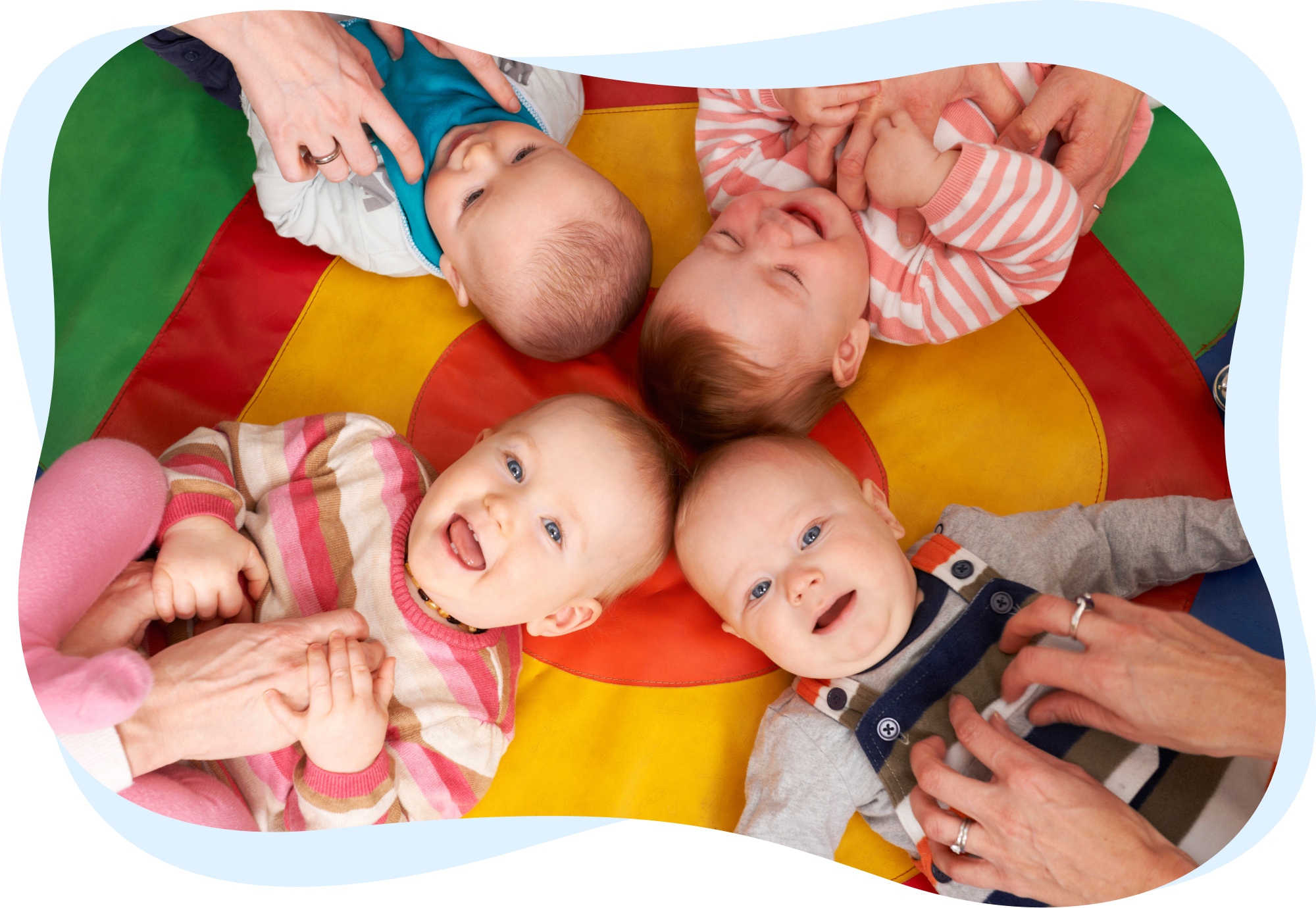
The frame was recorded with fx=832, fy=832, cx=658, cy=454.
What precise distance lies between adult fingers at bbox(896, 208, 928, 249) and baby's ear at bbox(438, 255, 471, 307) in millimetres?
388

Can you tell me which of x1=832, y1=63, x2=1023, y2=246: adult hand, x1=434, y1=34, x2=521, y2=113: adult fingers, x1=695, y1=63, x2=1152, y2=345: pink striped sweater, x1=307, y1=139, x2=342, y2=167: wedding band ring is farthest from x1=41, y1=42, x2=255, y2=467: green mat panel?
x1=832, y1=63, x2=1023, y2=246: adult hand

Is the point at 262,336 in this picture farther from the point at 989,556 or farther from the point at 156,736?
the point at 989,556

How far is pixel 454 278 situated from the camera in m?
0.75

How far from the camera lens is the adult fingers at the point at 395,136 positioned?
67 cm

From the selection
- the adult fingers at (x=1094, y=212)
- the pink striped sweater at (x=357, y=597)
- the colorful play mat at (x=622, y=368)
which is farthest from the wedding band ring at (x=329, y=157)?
the adult fingers at (x=1094, y=212)

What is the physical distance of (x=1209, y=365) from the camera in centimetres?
67

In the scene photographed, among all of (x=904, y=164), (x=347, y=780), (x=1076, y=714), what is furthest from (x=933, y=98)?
(x=347, y=780)

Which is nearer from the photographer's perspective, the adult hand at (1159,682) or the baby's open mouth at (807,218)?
the adult hand at (1159,682)

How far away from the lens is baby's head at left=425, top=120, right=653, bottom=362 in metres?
0.69

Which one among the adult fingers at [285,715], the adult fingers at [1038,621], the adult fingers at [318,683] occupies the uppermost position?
the adult fingers at [1038,621]

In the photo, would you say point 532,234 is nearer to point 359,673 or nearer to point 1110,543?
point 359,673

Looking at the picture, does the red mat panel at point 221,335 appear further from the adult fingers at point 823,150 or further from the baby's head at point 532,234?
the adult fingers at point 823,150

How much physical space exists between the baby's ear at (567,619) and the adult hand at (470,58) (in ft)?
1.42

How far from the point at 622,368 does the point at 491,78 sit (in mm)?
277
